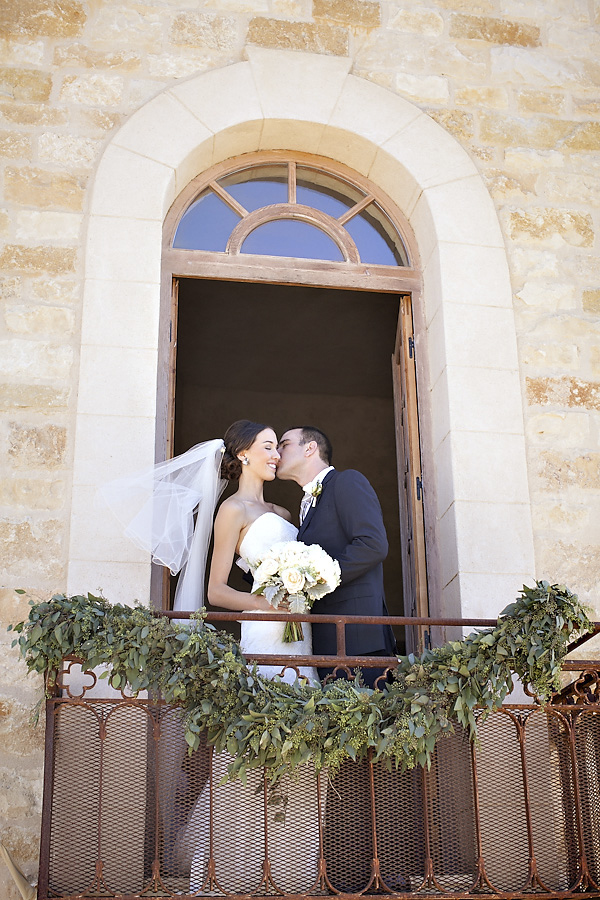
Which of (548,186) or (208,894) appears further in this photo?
(548,186)

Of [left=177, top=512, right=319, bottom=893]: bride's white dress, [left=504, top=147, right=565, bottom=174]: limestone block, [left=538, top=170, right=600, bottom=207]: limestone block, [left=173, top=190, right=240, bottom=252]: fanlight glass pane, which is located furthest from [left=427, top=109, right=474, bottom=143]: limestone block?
[left=177, top=512, right=319, bottom=893]: bride's white dress

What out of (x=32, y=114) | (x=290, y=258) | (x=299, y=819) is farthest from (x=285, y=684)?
(x=32, y=114)

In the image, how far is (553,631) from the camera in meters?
4.25

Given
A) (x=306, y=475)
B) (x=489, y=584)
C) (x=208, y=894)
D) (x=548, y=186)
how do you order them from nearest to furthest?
(x=208, y=894), (x=489, y=584), (x=306, y=475), (x=548, y=186)

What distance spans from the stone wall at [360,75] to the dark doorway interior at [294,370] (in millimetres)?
2555

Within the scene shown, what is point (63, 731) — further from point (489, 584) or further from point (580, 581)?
point (580, 581)

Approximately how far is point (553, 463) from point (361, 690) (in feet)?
5.77

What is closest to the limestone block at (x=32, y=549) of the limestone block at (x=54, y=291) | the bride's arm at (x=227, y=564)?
the bride's arm at (x=227, y=564)

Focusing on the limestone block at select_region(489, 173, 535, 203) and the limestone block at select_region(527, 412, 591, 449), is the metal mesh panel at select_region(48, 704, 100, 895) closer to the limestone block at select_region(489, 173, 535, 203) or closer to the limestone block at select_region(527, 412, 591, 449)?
the limestone block at select_region(527, 412, 591, 449)

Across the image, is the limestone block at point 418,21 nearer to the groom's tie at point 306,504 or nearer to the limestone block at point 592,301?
the limestone block at point 592,301

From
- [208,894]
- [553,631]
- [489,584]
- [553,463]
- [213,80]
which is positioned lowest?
[208,894]

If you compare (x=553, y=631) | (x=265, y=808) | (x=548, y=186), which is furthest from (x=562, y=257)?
(x=265, y=808)

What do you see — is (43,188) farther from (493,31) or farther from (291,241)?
(493,31)

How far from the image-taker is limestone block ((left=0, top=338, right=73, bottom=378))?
512cm
